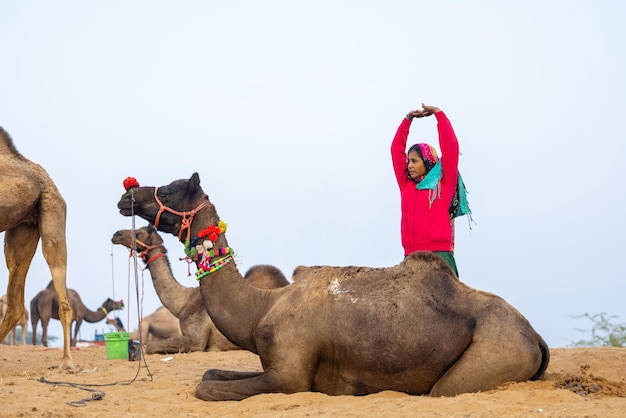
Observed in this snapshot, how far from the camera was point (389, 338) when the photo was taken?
20.5 feet

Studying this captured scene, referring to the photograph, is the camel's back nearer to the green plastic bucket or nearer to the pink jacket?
the green plastic bucket

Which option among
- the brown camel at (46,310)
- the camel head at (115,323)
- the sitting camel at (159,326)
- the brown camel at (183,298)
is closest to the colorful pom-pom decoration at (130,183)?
the brown camel at (183,298)

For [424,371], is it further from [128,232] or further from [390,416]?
[128,232]

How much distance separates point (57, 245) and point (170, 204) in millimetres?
3381

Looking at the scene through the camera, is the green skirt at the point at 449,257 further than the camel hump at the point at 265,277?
No

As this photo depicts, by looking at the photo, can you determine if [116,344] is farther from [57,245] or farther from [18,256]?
[57,245]

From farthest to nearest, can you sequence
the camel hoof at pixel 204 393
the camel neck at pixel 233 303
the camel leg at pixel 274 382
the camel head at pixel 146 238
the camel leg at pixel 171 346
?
the camel head at pixel 146 238 → the camel leg at pixel 171 346 → the camel neck at pixel 233 303 → the camel hoof at pixel 204 393 → the camel leg at pixel 274 382

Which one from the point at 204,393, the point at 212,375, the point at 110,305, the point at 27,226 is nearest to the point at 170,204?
the point at 212,375

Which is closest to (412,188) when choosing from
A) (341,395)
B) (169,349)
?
(341,395)

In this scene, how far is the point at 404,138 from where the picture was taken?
7.71 m

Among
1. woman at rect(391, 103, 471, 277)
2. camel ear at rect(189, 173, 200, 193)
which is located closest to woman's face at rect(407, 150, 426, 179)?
A: woman at rect(391, 103, 471, 277)

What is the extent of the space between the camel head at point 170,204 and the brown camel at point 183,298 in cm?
469

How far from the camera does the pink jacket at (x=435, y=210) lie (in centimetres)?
704

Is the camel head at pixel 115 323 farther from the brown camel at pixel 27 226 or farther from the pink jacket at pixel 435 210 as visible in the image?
the pink jacket at pixel 435 210
